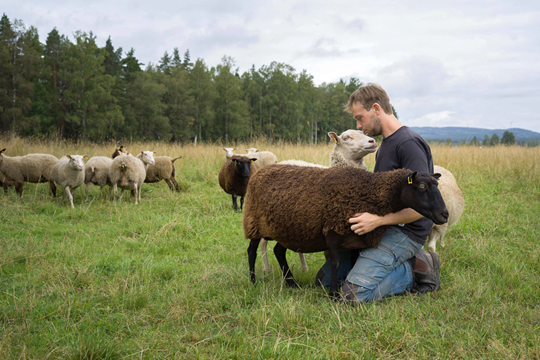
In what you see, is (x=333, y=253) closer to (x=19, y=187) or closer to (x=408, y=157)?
(x=408, y=157)

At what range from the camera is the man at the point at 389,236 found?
3250 millimetres

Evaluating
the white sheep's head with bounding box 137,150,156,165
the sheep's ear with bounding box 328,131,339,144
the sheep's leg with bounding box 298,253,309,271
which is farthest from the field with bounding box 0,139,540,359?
the white sheep's head with bounding box 137,150,156,165

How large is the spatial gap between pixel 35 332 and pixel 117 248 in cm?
256

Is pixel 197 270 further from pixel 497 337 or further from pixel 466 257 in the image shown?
pixel 466 257

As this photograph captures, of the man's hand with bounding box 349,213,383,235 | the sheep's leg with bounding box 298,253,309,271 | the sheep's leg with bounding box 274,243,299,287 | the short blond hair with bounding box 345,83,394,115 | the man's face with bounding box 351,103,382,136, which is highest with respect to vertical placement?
the short blond hair with bounding box 345,83,394,115

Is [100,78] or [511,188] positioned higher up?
[100,78]

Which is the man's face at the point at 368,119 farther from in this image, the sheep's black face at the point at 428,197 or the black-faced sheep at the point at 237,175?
the black-faced sheep at the point at 237,175

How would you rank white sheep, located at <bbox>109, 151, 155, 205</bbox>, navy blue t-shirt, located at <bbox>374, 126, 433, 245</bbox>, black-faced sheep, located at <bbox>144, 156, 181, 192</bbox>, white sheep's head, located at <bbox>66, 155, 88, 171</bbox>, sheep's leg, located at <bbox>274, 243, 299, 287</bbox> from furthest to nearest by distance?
black-faced sheep, located at <bbox>144, 156, 181, 192</bbox> → white sheep, located at <bbox>109, 151, 155, 205</bbox> → white sheep's head, located at <bbox>66, 155, 88, 171</bbox> → sheep's leg, located at <bbox>274, 243, 299, 287</bbox> → navy blue t-shirt, located at <bbox>374, 126, 433, 245</bbox>

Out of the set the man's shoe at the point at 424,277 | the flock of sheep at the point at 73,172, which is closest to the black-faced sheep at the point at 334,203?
the man's shoe at the point at 424,277

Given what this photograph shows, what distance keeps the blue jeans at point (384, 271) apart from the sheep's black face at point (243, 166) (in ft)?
17.0

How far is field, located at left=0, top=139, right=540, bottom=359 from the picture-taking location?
2.47m

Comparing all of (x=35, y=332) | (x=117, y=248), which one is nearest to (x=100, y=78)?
(x=117, y=248)

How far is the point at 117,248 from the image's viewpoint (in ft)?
17.3

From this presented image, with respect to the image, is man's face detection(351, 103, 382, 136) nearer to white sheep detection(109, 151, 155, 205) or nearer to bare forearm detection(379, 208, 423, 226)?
bare forearm detection(379, 208, 423, 226)
